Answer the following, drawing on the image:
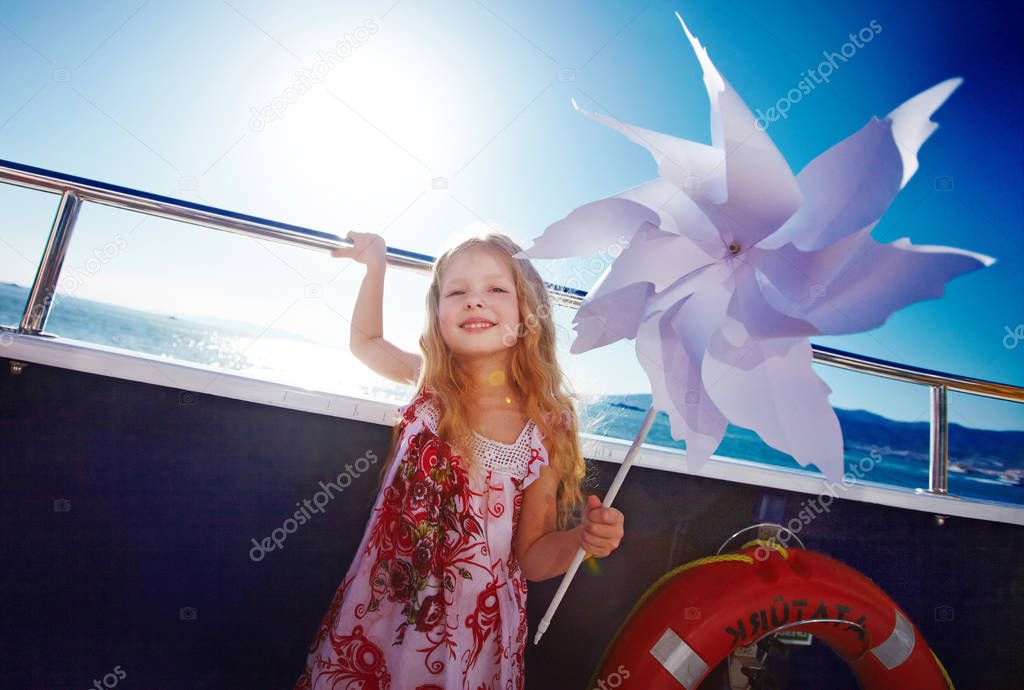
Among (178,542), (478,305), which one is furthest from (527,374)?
(178,542)

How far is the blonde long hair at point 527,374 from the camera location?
1.16m

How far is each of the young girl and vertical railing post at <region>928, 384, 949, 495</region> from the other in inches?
51.3

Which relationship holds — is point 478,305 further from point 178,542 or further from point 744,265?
point 178,542

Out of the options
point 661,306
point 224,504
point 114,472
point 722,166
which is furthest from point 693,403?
point 114,472

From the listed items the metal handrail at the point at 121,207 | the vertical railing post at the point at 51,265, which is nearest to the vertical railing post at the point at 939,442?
the metal handrail at the point at 121,207

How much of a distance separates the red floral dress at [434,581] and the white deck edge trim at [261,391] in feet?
0.80

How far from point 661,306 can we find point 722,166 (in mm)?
217

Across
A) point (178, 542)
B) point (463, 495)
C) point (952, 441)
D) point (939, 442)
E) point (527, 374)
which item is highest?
point (952, 441)

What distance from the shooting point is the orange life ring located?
1.09m

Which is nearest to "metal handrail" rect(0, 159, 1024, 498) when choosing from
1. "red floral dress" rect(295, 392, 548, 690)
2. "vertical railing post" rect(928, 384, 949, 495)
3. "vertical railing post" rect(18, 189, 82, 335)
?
"vertical railing post" rect(18, 189, 82, 335)

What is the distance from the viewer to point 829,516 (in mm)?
1594

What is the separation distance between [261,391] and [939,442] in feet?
6.76

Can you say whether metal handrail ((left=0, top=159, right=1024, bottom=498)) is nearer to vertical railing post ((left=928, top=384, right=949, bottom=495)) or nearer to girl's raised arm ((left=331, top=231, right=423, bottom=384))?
girl's raised arm ((left=331, top=231, right=423, bottom=384))

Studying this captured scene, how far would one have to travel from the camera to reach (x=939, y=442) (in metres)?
1.69
